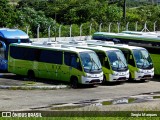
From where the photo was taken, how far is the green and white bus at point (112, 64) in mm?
29281

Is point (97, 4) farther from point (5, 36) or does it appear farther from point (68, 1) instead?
point (5, 36)

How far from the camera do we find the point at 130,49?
31359 mm

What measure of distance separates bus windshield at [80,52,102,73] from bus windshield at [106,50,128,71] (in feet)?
4.61

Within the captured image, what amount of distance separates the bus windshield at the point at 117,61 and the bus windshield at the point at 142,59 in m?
1.55

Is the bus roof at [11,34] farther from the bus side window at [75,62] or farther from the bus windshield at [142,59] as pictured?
the bus windshield at [142,59]

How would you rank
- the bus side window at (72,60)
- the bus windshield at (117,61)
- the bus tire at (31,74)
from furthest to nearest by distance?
the bus tire at (31,74)
the bus windshield at (117,61)
the bus side window at (72,60)

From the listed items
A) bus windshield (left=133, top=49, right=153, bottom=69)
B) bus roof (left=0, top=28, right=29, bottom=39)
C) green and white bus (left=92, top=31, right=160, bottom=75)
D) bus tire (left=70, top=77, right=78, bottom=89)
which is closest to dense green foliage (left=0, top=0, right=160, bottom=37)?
green and white bus (left=92, top=31, right=160, bottom=75)

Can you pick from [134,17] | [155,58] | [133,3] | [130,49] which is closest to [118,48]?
[130,49]

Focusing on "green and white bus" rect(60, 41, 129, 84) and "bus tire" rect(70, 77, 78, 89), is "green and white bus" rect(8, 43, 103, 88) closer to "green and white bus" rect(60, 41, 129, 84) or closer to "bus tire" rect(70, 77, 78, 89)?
"bus tire" rect(70, 77, 78, 89)

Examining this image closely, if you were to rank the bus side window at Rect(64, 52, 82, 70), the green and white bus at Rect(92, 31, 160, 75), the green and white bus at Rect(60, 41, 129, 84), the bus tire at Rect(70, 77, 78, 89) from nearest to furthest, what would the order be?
the bus side window at Rect(64, 52, 82, 70) → the bus tire at Rect(70, 77, 78, 89) → the green and white bus at Rect(60, 41, 129, 84) → the green and white bus at Rect(92, 31, 160, 75)

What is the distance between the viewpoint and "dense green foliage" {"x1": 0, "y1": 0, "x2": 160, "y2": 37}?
175 feet

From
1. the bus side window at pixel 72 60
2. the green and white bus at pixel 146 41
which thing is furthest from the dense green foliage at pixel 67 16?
the bus side window at pixel 72 60

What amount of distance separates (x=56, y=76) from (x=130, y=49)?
5.11 metres

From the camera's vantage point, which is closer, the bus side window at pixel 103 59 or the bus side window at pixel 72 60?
the bus side window at pixel 72 60
